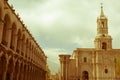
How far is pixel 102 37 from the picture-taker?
66.6m

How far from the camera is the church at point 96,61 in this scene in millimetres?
65000

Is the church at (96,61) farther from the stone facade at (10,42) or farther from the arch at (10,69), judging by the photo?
the arch at (10,69)

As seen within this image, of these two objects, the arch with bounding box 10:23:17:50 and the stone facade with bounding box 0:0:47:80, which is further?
the arch with bounding box 10:23:17:50

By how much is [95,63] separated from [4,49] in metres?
49.5

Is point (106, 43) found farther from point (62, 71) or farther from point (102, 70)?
point (62, 71)

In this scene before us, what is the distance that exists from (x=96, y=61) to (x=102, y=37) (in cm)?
782

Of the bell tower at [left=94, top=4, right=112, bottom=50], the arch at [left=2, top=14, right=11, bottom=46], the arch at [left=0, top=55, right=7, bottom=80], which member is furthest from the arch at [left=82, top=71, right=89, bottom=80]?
the arch at [left=0, top=55, right=7, bottom=80]

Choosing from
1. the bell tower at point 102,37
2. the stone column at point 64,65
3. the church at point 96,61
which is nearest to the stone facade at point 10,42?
the stone column at point 64,65

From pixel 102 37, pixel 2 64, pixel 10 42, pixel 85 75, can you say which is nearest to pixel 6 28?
pixel 10 42

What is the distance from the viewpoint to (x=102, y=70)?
64.9 meters

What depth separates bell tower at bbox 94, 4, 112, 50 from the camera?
66375 millimetres

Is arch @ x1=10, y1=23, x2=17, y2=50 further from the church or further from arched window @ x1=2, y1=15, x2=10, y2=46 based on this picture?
the church

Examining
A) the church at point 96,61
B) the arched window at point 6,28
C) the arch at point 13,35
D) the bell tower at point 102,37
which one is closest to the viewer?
the arched window at point 6,28

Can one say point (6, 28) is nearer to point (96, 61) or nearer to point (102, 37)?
point (96, 61)
